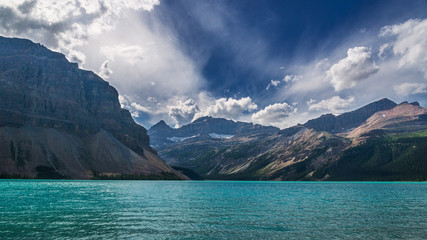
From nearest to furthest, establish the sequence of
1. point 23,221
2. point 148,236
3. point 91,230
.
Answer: point 148,236 → point 91,230 → point 23,221

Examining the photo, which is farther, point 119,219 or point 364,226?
point 119,219

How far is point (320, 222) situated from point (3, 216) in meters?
50.5

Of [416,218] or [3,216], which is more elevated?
[3,216]

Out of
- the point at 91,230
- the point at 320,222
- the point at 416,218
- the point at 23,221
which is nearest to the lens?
the point at 91,230

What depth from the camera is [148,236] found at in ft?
109

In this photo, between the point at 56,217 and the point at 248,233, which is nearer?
the point at 248,233

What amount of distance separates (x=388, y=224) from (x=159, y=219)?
36167 mm

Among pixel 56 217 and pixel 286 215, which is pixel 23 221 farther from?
pixel 286 215

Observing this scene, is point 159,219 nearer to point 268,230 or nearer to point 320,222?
point 268,230

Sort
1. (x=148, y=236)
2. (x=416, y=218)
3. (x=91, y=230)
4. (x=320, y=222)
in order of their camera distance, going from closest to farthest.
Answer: (x=148, y=236) → (x=91, y=230) → (x=320, y=222) → (x=416, y=218)

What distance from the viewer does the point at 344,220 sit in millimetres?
45562

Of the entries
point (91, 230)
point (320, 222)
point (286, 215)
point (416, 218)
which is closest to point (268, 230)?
point (320, 222)

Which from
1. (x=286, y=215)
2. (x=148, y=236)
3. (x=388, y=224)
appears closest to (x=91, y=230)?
(x=148, y=236)

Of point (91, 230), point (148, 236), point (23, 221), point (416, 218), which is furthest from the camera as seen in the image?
point (416, 218)
